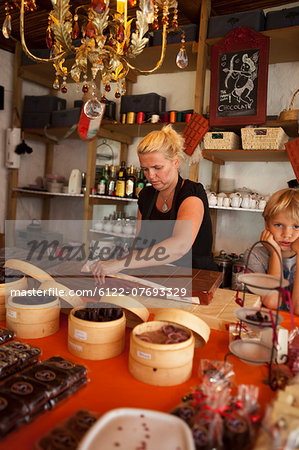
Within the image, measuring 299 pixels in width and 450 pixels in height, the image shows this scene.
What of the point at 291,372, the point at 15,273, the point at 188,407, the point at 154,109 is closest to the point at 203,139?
the point at 154,109

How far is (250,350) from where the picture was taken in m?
1.03

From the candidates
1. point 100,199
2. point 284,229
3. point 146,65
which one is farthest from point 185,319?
point 146,65

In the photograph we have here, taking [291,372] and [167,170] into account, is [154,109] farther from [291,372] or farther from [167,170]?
[291,372]

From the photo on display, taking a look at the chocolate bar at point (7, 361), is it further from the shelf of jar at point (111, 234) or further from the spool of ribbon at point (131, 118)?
the spool of ribbon at point (131, 118)

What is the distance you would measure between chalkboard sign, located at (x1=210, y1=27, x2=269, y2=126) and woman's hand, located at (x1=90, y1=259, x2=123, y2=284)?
1.97 m

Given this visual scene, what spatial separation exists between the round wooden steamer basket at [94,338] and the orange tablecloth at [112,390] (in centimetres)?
2

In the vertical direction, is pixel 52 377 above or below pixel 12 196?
below

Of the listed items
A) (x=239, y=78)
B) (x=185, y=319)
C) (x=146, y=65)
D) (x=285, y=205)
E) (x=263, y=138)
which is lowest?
(x=185, y=319)

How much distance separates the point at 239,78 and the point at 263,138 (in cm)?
58

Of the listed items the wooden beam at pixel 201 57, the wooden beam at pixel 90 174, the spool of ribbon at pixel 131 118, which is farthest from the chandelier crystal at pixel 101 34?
the wooden beam at pixel 90 174

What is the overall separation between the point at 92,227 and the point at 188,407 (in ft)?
10.4

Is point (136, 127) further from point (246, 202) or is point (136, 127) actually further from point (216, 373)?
point (216, 373)

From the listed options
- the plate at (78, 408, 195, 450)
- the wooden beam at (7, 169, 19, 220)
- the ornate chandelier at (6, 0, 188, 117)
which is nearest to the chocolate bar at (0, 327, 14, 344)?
the plate at (78, 408, 195, 450)

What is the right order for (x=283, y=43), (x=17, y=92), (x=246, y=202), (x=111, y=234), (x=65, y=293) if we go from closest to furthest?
1. (x=65, y=293)
2. (x=283, y=43)
3. (x=246, y=202)
4. (x=111, y=234)
5. (x=17, y=92)
